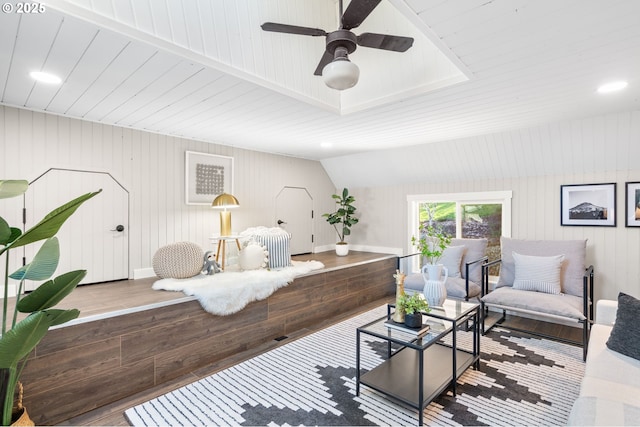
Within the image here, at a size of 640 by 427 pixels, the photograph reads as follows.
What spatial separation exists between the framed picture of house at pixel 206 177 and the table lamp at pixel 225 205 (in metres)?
0.28

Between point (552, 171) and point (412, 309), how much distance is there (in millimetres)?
2699

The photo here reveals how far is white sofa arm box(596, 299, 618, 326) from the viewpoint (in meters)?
2.31

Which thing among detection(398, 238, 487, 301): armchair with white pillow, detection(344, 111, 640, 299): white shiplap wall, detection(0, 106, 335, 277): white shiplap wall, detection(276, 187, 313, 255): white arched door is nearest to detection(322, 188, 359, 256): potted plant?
detection(276, 187, 313, 255): white arched door

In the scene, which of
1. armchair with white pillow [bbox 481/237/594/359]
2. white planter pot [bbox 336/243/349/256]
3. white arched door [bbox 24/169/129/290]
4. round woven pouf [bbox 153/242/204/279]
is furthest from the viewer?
white planter pot [bbox 336/243/349/256]

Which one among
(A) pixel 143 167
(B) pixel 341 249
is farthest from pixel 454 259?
(A) pixel 143 167

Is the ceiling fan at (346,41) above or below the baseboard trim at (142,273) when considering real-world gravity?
above

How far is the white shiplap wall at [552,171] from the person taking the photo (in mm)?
3125

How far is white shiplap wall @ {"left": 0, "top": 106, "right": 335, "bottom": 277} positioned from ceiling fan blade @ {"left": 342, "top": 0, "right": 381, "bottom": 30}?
8.36 ft

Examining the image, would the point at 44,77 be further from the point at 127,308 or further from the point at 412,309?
the point at 412,309

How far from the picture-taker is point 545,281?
316 cm

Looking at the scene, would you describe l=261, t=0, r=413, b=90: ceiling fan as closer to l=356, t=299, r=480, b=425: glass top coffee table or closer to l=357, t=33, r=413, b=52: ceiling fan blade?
l=357, t=33, r=413, b=52: ceiling fan blade

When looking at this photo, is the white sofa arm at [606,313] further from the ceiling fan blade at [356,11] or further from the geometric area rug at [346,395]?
the ceiling fan blade at [356,11]

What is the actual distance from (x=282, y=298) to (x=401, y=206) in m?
2.54

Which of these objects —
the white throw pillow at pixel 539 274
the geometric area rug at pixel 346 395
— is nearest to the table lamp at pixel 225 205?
the geometric area rug at pixel 346 395
